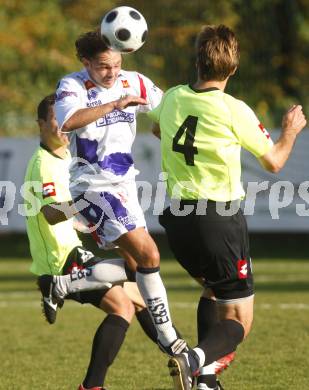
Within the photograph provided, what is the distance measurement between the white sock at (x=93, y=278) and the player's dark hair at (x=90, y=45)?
1.45m

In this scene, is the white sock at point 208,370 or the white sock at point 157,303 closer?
the white sock at point 157,303

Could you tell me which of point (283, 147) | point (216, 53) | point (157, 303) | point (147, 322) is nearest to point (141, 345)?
point (147, 322)

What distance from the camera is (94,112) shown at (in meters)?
6.70

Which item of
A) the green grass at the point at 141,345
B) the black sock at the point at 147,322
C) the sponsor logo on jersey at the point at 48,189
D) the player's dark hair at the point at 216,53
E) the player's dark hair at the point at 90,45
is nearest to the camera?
the player's dark hair at the point at 216,53

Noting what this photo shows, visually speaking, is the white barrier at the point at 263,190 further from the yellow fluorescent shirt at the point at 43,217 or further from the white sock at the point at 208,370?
the white sock at the point at 208,370

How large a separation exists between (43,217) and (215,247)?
179cm

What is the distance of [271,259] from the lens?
2019 centimetres

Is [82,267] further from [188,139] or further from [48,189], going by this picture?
[188,139]

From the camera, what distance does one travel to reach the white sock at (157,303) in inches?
267

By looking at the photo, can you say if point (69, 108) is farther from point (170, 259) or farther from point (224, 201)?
point (170, 259)

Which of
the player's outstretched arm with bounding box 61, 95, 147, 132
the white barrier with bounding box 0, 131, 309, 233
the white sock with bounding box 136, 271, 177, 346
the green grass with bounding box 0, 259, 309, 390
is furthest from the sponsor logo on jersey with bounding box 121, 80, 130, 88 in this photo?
the white barrier with bounding box 0, 131, 309, 233

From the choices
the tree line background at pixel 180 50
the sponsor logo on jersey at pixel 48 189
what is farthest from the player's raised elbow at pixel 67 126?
the tree line background at pixel 180 50

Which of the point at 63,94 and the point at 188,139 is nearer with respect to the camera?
the point at 188,139

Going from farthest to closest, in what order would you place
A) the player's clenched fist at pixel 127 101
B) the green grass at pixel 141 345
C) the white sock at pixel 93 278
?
the green grass at pixel 141 345 → the white sock at pixel 93 278 → the player's clenched fist at pixel 127 101
